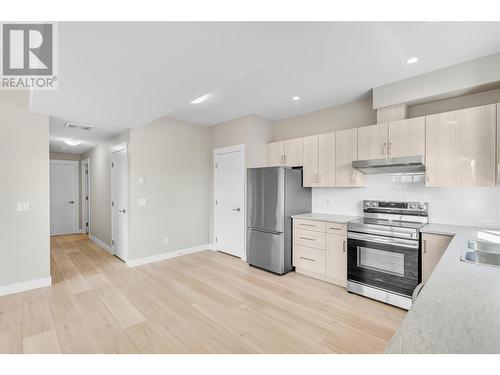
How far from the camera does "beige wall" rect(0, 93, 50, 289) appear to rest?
2.93m

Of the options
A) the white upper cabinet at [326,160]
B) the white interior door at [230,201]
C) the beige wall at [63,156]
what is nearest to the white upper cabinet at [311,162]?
the white upper cabinet at [326,160]

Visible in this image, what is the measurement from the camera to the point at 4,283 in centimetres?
290

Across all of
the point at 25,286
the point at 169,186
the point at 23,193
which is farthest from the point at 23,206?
the point at 169,186

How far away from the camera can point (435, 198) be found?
2840 millimetres

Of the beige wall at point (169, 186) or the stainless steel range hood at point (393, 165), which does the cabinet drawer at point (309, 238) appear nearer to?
the stainless steel range hood at point (393, 165)

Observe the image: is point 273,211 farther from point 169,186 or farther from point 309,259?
point 169,186

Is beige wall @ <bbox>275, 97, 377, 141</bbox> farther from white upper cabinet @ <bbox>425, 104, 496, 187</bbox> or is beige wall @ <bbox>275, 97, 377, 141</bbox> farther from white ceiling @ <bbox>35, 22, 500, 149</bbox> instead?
white upper cabinet @ <bbox>425, 104, 496, 187</bbox>

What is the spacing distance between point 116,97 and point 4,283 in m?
2.60

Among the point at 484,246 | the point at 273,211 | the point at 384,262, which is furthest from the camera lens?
the point at 273,211

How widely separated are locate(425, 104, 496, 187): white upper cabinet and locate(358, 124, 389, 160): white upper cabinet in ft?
1.37

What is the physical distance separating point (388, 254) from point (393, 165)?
977mm

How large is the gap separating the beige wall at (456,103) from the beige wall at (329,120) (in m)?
0.50

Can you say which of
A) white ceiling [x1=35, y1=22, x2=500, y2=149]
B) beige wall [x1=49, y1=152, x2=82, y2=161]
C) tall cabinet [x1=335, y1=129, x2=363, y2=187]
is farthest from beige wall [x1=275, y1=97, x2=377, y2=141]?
beige wall [x1=49, y1=152, x2=82, y2=161]
